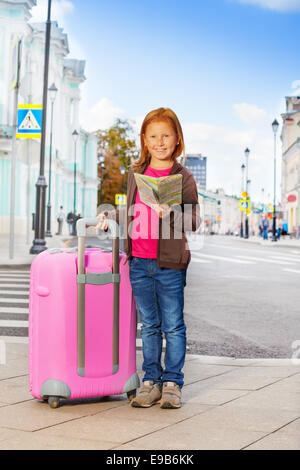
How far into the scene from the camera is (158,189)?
406cm

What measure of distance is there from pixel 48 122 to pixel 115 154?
27006mm

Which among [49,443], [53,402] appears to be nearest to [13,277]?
[53,402]

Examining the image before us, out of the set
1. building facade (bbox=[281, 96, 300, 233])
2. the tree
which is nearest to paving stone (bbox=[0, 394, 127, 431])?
building facade (bbox=[281, 96, 300, 233])

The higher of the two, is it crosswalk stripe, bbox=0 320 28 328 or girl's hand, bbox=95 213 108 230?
girl's hand, bbox=95 213 108 230

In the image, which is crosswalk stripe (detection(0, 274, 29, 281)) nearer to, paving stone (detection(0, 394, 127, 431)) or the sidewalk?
the sidewalk

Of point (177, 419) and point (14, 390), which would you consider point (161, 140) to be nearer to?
point (177, 419)

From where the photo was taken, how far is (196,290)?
39.4 feet

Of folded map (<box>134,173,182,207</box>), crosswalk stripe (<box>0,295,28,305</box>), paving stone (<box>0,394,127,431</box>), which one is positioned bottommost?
paving stone (<box>0,394,127,431</box>)

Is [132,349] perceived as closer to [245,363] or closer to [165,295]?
[165,295]

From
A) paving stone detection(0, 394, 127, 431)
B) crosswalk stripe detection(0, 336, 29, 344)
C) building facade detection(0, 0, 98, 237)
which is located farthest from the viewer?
building facade detection(0, 0, 98, 237)

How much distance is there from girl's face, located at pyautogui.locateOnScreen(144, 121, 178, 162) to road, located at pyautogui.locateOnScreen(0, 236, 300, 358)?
0.60 m

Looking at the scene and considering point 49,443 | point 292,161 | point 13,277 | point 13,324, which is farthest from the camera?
point 292,161

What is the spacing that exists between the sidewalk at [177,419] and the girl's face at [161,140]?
1502 millimetres

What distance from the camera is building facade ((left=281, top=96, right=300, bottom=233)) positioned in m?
74.1
